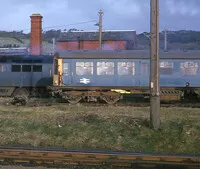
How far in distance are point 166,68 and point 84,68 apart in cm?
468

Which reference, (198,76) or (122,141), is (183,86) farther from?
(122,141)

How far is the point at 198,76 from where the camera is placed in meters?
23.2

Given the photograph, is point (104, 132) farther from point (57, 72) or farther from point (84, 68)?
point (57, 72)

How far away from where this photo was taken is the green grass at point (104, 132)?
1266cm

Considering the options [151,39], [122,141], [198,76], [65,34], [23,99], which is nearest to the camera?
[122,141]

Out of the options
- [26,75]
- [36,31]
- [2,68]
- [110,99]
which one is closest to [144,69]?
[110,99]

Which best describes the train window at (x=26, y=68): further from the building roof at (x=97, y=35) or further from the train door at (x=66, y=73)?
the building roof at (x=97, y=35)

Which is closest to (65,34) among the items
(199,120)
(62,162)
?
(199,120)

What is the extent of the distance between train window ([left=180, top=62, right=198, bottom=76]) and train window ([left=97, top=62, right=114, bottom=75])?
13.0 feet

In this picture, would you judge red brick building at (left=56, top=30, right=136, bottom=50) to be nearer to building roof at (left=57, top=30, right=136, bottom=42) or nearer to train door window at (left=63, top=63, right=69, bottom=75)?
building roof at (left=57, top=30, right=136, bottom=42)

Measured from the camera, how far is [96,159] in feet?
30.2

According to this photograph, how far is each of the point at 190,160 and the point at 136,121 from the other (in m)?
5.61

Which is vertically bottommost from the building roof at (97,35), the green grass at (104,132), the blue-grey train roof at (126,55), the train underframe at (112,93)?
the green grass at (104,132)

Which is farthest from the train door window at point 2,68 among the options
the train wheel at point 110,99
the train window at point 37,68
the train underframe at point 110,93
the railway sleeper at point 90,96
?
the train wheel at point 110,99
